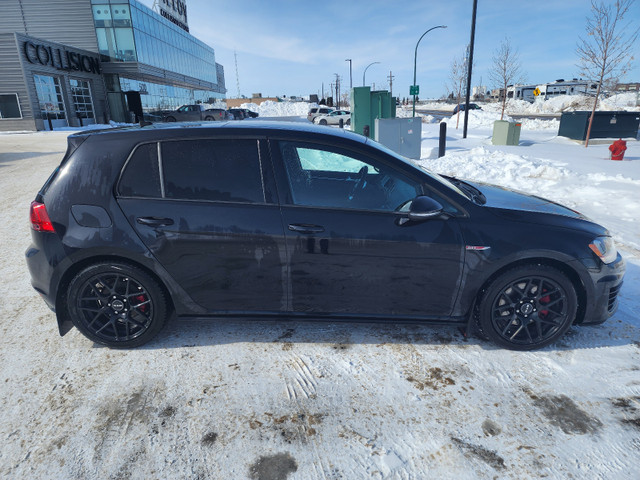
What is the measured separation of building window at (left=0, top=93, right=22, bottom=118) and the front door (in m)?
34.3

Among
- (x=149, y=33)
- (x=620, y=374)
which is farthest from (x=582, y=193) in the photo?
(x=149, y=33)

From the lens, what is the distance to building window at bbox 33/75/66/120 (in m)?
29.1

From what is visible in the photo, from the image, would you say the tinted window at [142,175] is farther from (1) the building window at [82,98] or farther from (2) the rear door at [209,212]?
(1) the building window at [82,98]

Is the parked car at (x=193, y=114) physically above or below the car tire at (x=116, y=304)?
above

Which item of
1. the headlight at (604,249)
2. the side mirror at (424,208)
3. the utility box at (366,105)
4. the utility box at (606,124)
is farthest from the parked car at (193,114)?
the headlight at (604,249)

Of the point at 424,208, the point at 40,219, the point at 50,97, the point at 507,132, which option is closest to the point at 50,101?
the point at 50,97

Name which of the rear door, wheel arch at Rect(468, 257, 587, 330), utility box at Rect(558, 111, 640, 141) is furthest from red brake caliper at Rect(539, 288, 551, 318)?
utility box at Rect(558, 111, 640, 141)

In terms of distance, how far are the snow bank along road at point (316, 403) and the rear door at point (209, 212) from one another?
2.05 ft

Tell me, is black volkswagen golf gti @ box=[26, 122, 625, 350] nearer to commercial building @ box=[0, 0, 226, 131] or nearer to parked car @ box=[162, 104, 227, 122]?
commercial building @ box=[0, 0, 226, 131]

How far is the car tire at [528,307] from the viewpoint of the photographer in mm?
2896

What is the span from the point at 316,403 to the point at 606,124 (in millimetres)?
18656

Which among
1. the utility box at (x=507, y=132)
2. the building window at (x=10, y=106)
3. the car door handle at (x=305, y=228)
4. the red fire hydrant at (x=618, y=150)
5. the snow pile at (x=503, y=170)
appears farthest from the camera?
the building window at (x=10, y=106)

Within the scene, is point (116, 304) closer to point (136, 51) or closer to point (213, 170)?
point (213, 170)

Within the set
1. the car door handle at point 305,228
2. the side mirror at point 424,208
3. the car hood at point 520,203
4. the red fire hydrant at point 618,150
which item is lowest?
the red fire hydrant at point 618,150
